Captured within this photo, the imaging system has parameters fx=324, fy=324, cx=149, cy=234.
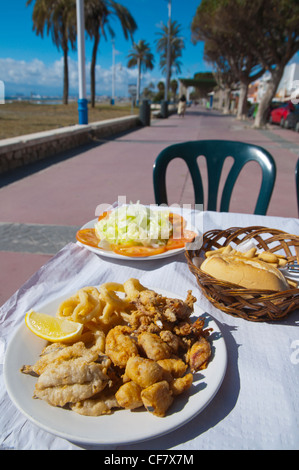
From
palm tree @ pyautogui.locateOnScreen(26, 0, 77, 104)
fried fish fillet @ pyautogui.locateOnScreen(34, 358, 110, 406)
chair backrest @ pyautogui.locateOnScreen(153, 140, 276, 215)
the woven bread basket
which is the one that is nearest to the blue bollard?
chair backrest @ pyautogui.locateOnScreen(153, 140, 276, 215)

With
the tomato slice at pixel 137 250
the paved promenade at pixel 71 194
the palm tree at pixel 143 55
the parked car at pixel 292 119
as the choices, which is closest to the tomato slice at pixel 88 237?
the tomato slice at pixel 137 250

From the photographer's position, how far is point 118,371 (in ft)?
2.82

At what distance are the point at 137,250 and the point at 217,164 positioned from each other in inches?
78.2

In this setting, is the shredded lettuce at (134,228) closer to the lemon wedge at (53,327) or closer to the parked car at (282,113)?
the lemon wedge at (53,327)

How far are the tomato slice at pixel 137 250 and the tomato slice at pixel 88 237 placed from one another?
0.33 ft

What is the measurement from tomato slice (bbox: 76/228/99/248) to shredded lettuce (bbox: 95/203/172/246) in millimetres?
28

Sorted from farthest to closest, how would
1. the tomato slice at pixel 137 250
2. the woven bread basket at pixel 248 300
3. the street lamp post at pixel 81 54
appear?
the street lamp post at pixel 81 54
the tomato slice at pixel 137 250
the woven bread basket at pixel 248 300

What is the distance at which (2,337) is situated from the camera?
1069mm

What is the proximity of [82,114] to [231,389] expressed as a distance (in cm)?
1186

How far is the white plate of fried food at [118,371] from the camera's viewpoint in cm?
71

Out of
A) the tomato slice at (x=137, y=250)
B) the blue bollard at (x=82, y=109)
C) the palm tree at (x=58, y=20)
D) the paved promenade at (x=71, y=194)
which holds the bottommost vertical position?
the paved promenade at (x=71, y=194)

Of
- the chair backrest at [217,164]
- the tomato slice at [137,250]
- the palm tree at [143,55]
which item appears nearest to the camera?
the tomato slice at [137,250]

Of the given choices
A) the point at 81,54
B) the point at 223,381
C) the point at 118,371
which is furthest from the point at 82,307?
the point at 81,54

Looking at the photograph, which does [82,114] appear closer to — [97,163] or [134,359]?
[97,163]
